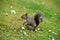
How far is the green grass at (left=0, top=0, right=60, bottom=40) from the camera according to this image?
25.7ft

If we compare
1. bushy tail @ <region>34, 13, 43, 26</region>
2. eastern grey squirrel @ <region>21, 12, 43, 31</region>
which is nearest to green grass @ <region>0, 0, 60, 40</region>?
eastern grey squirrel @ <region>21, 12, 43, 31</region>

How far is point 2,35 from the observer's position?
24.8 ft

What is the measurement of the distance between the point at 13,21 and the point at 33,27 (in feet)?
2.80

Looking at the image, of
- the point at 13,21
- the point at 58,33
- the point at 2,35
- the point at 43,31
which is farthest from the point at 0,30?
the point at 58,33

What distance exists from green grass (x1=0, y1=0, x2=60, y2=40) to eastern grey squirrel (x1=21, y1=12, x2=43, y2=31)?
0.18 meters

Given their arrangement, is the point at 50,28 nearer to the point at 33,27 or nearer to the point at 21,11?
the point at 33,27

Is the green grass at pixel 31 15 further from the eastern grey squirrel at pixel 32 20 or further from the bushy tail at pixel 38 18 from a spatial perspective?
the bushy tail at pixel 38 18

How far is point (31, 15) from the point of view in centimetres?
953

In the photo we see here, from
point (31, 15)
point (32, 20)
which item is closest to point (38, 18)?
point (32, 20)

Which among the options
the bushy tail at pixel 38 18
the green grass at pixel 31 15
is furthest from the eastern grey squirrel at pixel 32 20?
the green grass at pixel 31 15

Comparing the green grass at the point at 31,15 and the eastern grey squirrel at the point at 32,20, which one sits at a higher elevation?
the eastern grey squirrel at the point at 32,20

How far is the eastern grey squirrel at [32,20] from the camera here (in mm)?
8023

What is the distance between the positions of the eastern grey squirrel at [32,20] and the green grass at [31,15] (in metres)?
0.18

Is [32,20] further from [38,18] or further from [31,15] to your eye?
[31,15]
